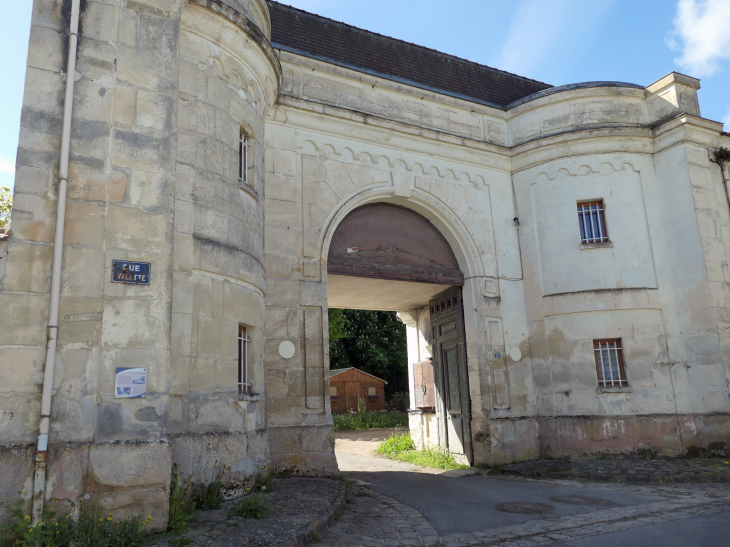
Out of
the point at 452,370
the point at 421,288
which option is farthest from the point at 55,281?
the point at 452,370

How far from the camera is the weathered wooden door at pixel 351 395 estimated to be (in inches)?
1185

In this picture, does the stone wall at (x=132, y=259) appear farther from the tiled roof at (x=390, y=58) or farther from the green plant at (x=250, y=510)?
the tiled roof at (x=390, y=58)

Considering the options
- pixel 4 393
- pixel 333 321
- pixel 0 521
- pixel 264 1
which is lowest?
pixel 0 521

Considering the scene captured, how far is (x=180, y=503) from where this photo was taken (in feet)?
19.5

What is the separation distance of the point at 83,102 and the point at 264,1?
15.0 feet

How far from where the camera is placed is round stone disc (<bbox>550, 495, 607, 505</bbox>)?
802 cm

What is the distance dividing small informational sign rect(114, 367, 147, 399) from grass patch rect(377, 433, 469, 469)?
7.71 m

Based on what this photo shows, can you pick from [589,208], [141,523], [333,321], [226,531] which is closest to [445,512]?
[226,531]

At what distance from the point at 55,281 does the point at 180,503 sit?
261 cm

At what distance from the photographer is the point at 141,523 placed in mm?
5430

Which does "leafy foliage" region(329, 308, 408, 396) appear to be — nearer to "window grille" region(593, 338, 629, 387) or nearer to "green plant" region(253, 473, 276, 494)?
"window grille" region(593, 338, 629, 387)

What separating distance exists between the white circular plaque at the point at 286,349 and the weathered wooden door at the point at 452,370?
420cm

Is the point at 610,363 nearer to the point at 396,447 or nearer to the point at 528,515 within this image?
the point at 528,515

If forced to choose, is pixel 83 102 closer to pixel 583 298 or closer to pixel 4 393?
pixel 4 393
